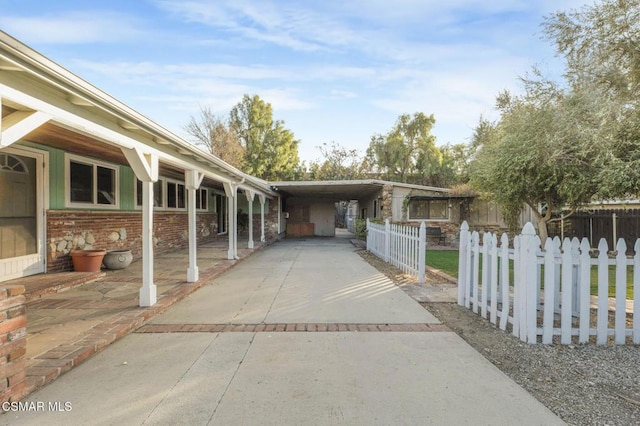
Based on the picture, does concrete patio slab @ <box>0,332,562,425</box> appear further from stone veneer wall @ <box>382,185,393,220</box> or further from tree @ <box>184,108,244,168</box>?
tree @ <box>184,108,244,168</box>

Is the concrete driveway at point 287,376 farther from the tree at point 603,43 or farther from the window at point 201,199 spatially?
the window at point 201,199

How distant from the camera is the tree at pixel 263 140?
33188mm

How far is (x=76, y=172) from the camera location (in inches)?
285

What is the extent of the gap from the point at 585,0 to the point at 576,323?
5.03 meters

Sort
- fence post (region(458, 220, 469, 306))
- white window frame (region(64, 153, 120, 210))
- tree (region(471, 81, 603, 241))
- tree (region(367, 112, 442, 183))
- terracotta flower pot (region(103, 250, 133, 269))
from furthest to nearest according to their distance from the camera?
tree (region(367, 112, 442, 183)) → terracotta flower pot (region(103, 250, 133, 269)) → white window frame (region(64, 153, 120, 210)) → tree (region(471, 81, 603, 241)) → fence post (region(458, 220, 469, 306))

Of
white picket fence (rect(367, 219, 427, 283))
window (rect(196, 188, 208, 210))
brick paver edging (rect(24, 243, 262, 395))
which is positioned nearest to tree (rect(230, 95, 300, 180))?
window (rect(196, 188, 208, 210))

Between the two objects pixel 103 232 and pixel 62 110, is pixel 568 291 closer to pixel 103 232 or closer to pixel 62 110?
pixel 62 110

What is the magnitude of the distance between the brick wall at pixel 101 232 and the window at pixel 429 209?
9840mm

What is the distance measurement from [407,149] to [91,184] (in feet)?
81.1

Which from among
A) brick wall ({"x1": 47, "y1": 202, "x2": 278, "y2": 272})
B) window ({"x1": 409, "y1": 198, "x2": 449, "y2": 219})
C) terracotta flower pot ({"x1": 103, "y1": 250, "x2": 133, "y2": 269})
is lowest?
terracotta flower pot ({"x1": 103, "y1": 250, "x2": 133, "y2": 269})

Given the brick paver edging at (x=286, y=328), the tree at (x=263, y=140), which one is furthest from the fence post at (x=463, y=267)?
the tree at (x=263, y=140)

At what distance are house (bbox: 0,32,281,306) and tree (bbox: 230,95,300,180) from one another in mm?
22265

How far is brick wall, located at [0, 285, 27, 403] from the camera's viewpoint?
238 cm

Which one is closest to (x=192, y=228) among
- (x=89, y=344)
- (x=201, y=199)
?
(x=89, y=344)
